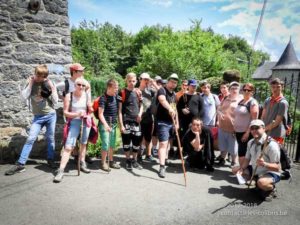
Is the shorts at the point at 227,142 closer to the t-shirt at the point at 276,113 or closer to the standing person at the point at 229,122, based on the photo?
the standing person at the point at 229,122

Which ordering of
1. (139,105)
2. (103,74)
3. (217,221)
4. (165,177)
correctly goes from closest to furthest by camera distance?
(217,221) < (165,177) < (139,105) < (103,74)

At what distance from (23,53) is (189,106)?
367 centimetres

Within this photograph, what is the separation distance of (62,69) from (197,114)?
310 cm

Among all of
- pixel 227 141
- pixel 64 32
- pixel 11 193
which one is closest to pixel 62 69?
pixel 64 32

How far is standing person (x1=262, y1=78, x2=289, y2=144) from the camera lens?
16.8 feet

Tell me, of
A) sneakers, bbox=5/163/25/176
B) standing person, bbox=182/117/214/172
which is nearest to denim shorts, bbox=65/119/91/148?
sneakers, bbox=5/163/25/176

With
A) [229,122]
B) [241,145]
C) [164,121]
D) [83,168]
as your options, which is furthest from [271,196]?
[83,168]

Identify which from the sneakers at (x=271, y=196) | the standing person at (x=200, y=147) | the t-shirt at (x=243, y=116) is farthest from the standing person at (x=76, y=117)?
the sneakers at (x=271, y=196)

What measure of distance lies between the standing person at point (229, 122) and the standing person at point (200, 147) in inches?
12.2

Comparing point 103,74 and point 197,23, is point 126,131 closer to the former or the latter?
point 103,74

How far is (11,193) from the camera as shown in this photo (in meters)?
4.24

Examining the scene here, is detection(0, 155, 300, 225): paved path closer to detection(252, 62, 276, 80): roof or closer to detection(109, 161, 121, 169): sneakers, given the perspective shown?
detection(109, 161, 121, 169): sneakers

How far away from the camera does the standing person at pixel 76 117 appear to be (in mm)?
4953

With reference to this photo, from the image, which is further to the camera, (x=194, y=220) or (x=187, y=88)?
(x=187, y=88)
